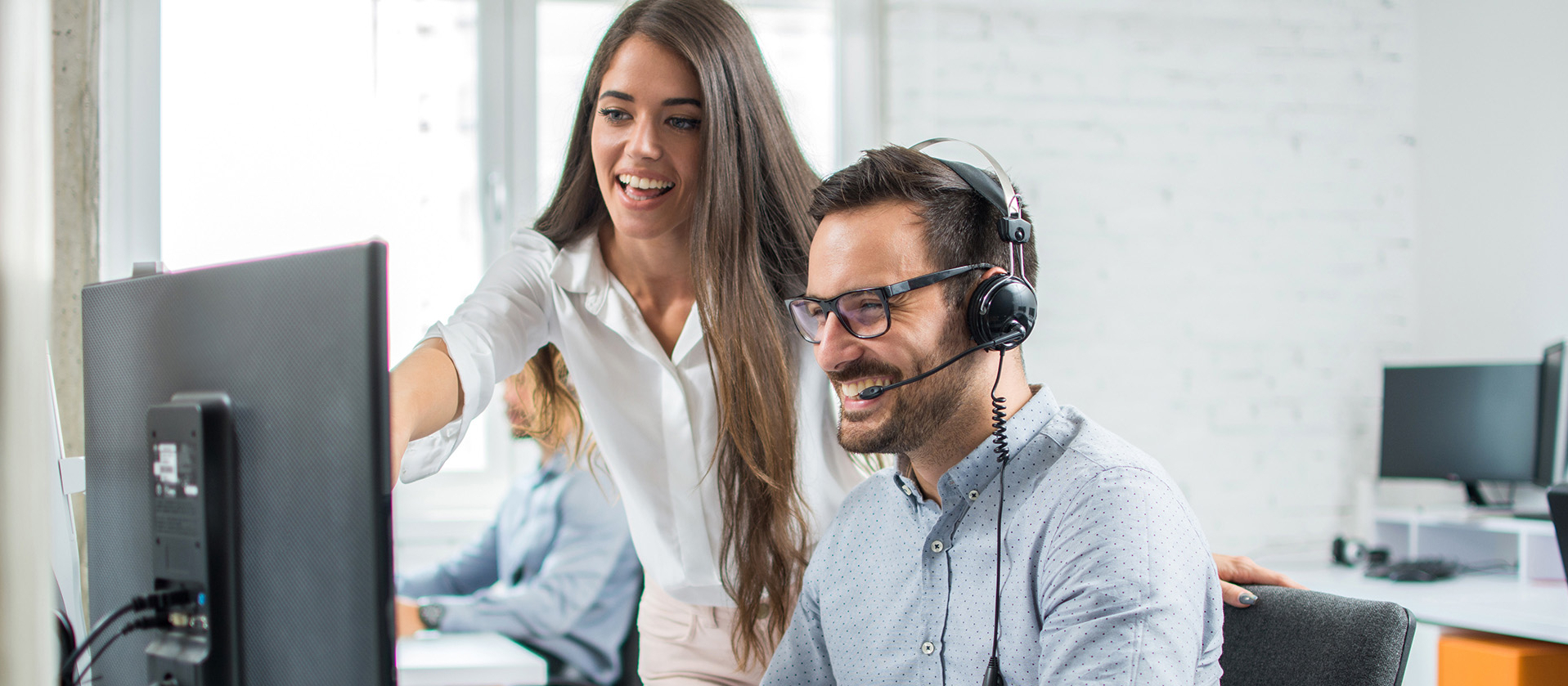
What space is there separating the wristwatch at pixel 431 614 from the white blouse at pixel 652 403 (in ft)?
4.31

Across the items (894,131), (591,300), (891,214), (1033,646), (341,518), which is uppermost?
(894,131)

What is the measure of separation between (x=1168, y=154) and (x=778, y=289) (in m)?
2.69

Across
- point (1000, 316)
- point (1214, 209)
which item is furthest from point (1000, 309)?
point (1214, 209)

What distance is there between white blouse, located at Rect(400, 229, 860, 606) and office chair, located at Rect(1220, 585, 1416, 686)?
22.3 inches

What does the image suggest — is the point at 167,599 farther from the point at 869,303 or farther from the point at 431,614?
the point at 431,614

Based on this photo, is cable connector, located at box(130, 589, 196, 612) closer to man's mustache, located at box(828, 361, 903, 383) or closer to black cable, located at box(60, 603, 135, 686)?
black cable, located at box(60, 603, 135, 686)

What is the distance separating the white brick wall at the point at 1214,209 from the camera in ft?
11.5

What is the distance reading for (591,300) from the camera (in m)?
1.38

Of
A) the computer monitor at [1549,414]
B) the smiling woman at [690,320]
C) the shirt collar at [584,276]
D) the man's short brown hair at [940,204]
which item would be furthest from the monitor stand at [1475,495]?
the shirt collar at [584,276]

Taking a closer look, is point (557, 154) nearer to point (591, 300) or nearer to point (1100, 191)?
point (1100, 191)

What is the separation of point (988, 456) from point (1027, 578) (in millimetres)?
146

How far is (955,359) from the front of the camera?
110 centimetres

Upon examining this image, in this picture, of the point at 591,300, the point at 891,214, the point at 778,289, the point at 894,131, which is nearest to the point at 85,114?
the point at 591,300

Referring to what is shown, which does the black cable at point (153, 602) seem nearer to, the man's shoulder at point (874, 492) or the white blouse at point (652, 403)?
the white blouse at point (652, 403)
